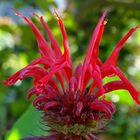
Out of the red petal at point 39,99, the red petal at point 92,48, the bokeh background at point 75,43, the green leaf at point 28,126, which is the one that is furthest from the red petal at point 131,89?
the bokeh background at point 75,43

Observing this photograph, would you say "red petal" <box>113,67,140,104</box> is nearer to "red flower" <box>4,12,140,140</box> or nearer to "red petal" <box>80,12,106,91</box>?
"red flower" <box>4,12,140,140</box>

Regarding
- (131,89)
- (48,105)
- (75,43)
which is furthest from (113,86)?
(75,43)

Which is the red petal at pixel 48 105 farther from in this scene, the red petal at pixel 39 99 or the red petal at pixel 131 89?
the red petal at pixel 131 89

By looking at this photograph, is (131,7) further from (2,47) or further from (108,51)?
(2,47)

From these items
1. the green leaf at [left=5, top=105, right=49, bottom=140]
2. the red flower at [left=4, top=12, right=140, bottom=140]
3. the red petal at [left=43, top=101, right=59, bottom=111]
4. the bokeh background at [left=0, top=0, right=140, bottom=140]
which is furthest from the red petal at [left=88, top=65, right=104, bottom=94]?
the bokeh background at [left=0, top=0, right=140, bottom=140]

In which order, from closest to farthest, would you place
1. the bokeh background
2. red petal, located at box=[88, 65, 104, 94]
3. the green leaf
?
red petal, located at box=[88, 65, 104, 94] < the green leaf < the bokeh background

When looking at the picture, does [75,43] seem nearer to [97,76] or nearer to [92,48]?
[92,48]

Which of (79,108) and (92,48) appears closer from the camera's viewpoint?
(79,108)

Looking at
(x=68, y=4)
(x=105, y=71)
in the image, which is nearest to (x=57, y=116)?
(x=105, y=71)
